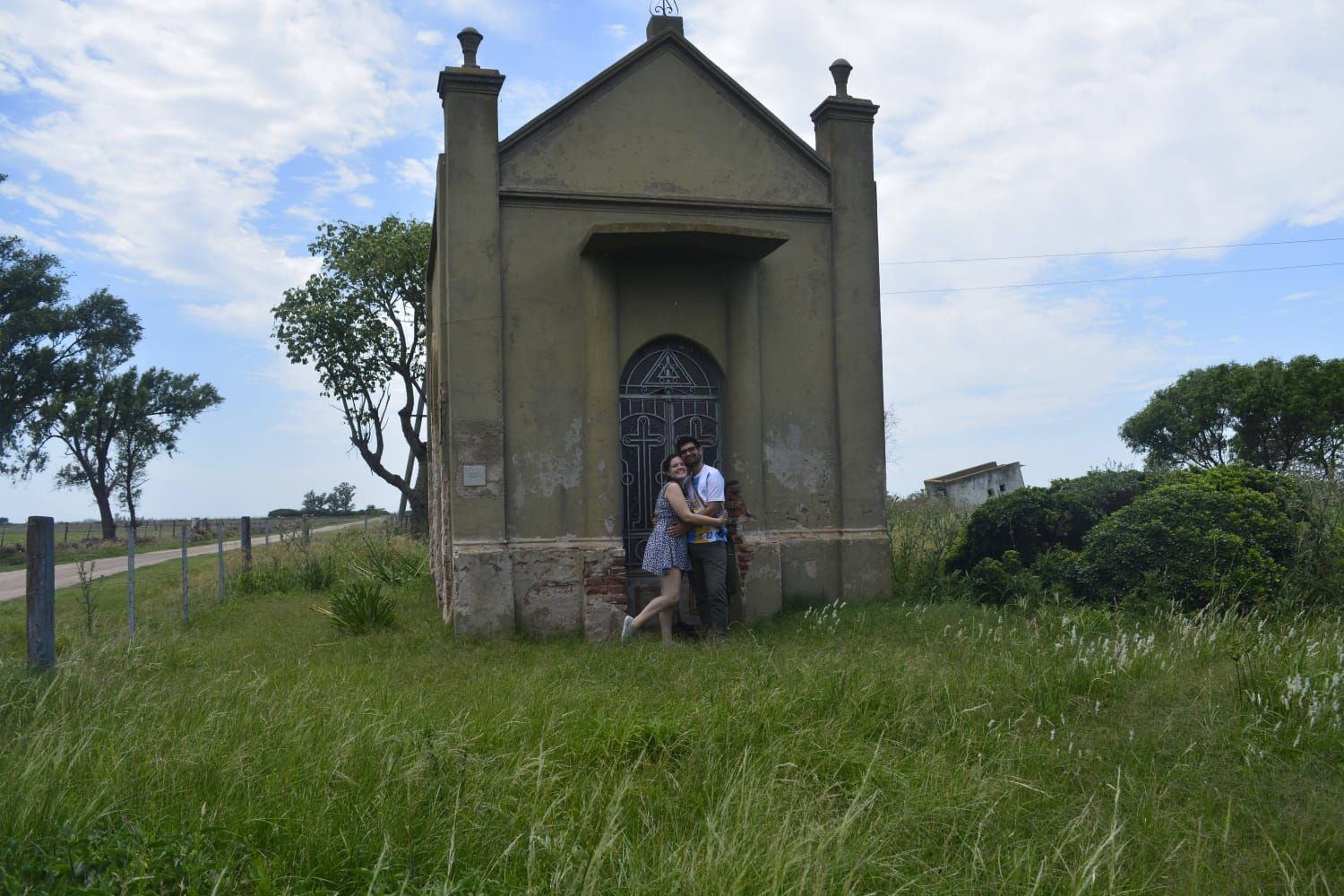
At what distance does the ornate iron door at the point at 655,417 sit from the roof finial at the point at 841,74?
3.53m

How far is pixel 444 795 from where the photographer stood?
4.45 meters

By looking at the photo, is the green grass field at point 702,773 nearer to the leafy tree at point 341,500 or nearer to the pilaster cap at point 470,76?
the pilaster cap at point 470,76

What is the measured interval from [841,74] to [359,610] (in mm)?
7999

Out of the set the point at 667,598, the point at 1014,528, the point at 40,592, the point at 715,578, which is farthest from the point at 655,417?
the point at 40,592

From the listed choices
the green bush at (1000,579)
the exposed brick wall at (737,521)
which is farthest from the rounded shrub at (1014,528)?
the exposed brick wall at (737,521)

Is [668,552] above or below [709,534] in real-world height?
below

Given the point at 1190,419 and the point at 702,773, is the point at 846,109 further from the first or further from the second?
the point at 1190,419

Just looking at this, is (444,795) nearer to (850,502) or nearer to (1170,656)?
(1170,656)

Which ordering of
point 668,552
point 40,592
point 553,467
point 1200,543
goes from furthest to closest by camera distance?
point 553,467
point 1200,543
point 668,552
point 40,592

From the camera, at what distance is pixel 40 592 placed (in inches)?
267

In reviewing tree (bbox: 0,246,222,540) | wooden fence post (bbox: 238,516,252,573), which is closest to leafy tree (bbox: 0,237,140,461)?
tree (bbox: 0,246,222,540)

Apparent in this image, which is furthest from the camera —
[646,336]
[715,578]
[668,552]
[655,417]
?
[655,417]

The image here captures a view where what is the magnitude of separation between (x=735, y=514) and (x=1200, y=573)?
451cm

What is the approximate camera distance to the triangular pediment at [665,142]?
35.2 feet
